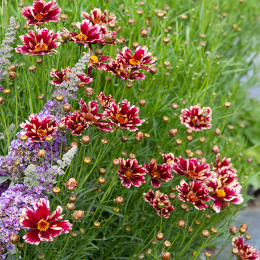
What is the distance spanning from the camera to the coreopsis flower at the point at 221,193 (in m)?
1.93

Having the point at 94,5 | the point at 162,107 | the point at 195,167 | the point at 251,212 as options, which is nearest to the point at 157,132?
the point at 162,107

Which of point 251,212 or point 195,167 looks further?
point 251,212

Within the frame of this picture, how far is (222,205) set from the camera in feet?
6.55

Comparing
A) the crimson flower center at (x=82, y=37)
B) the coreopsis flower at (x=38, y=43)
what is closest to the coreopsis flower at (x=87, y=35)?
the crimson flower center at (x=82, y=37)

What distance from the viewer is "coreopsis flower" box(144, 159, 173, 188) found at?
1.98 meters

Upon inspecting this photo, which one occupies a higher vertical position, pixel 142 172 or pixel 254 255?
pixel 142 172

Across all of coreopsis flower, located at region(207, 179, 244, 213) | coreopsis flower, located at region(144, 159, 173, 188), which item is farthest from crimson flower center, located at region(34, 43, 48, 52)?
coreopsis flower, located at region(207, 179, 244, 213)

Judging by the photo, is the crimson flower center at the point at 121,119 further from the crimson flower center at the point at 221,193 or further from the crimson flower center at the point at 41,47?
the crimson flower center at the point at 221,193

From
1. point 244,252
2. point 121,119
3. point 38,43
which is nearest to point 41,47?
point 38,43

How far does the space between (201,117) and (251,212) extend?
191 cm

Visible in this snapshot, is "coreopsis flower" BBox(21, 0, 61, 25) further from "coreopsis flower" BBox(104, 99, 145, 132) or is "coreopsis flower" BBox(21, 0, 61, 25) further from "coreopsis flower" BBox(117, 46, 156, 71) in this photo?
"coreopsis flower" BBox(104, 99, 145, 132)

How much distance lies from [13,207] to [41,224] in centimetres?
25

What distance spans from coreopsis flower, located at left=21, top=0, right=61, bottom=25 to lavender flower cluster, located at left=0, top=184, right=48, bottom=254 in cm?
82

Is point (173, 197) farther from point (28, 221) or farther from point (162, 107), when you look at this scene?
point (28, 221)
